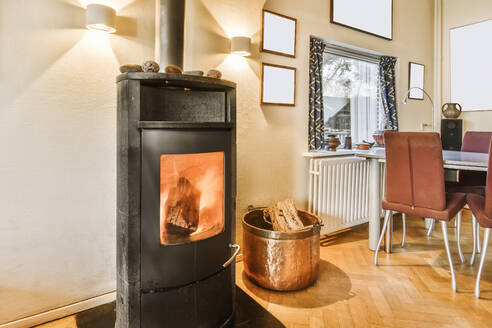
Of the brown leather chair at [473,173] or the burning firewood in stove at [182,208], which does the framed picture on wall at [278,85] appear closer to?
the burning firewood in stove at [182,208]

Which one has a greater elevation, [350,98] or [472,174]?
[350,98]

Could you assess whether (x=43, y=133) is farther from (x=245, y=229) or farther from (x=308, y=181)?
(x=308, y=181)

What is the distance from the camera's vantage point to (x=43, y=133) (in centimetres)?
156

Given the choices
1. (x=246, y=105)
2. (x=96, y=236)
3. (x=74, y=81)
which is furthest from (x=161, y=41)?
(x=96, y=236)

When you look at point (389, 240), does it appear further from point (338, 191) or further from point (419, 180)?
point (419, 180)

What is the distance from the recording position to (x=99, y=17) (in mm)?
1579

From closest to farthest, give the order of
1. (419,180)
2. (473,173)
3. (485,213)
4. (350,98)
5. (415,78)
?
(485,213) → (419,180) → (473,173) → (350,98) → (415,78)

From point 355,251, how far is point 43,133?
245cm

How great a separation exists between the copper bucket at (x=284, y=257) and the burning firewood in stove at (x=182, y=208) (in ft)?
2.16

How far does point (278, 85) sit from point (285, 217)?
113cm

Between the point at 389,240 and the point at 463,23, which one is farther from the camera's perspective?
the point at 463,23

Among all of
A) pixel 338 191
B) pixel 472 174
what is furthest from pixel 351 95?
pixel 472 174

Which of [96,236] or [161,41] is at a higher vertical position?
Answer: [161,41]

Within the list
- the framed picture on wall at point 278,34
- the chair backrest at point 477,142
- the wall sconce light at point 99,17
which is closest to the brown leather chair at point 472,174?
the chair backrest at point 477,142
